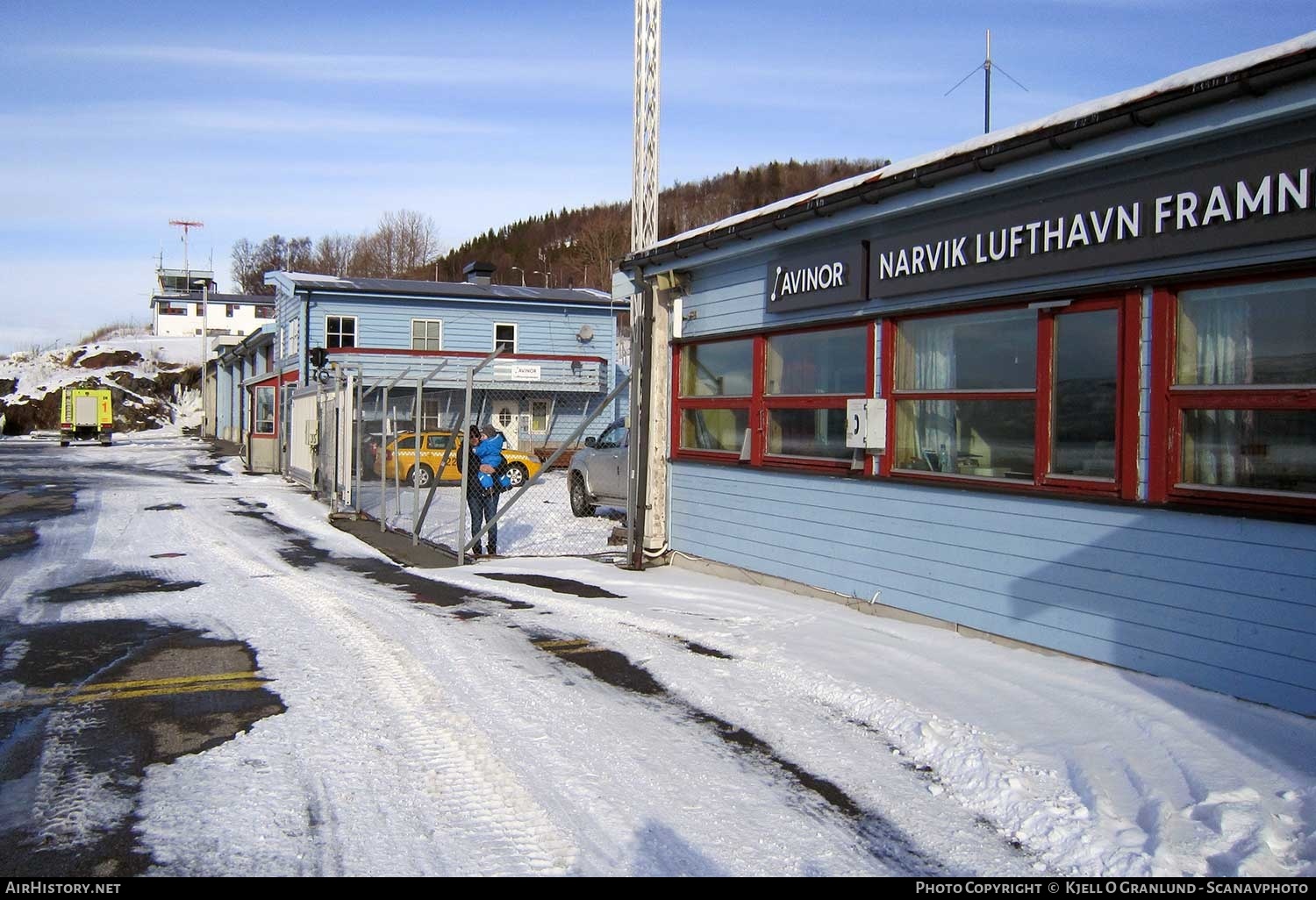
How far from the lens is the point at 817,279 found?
8.98 metres

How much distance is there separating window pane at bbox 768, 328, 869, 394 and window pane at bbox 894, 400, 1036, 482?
25.4 inches

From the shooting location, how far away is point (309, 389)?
862 inches

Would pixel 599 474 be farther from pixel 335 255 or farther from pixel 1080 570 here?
pixel 335 255

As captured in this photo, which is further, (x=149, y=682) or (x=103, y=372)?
(x=103, y=372)

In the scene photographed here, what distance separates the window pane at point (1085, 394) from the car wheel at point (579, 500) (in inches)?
465

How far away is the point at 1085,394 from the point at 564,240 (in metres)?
91.8

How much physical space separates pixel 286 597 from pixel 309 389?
43.9 feet

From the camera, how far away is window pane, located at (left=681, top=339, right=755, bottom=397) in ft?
34.0

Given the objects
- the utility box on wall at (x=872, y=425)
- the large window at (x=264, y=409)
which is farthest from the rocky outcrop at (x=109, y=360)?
the utility box on wall at (x=872, y=425)

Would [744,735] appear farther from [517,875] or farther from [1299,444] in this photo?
[1299,444]

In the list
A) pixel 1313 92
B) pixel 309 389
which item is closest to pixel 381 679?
pixel 1313 92

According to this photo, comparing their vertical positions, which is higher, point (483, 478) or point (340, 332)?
point (340, 332)

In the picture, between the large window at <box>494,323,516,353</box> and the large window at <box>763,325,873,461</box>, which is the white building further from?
the large window at <box>763,325,873,461</box>

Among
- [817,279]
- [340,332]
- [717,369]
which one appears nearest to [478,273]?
[340,332]
